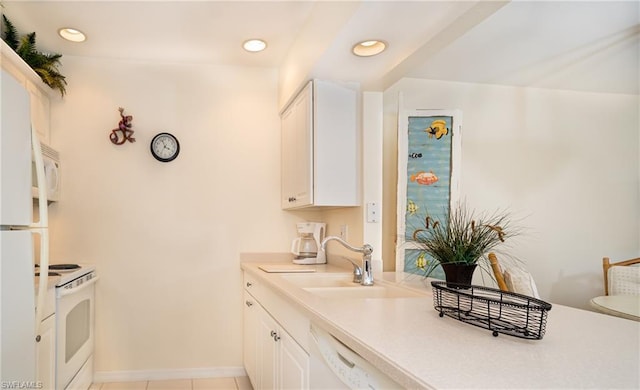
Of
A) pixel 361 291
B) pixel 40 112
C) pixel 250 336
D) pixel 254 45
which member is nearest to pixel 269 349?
pixel 361 291

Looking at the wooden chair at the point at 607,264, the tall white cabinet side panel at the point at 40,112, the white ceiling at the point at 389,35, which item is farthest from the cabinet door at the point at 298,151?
the wooden chair at the point at 607,264

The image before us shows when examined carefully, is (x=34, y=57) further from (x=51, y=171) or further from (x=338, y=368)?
(x=338, y=368)

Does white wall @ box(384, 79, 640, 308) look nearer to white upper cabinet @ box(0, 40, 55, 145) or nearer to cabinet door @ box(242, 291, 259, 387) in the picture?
cabinet door @ box(242, 291, 259, 387)

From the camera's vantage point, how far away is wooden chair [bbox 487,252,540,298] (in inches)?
63.4

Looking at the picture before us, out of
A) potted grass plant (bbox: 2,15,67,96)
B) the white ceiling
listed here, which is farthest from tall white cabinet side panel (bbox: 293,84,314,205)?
potted grass plant (bbox: 2,15,67,96)

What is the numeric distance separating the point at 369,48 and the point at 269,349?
→ 1.64 meters

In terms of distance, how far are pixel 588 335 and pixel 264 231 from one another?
9.08 feet

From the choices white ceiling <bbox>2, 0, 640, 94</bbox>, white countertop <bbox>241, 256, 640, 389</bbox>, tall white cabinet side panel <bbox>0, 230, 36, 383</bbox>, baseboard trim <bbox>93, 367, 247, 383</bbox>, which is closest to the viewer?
white countertop <bbox>241, 256, 640, 389</bbox>

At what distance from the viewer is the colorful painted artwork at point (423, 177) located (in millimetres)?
2260

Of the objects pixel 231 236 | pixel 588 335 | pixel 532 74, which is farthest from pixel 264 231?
pixel 588 335

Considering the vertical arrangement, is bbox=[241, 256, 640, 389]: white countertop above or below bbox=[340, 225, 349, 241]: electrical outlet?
below

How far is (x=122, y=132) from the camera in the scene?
355 cm

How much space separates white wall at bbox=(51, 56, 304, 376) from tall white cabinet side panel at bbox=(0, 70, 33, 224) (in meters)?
1.56

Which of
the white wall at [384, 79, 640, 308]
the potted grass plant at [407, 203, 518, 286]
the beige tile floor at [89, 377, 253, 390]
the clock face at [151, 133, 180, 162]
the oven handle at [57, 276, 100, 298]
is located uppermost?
the clock face at [151, 133, 180, 162]
